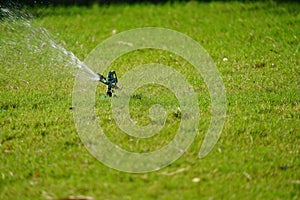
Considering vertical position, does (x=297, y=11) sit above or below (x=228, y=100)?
above

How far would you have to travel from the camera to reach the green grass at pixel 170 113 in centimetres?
408

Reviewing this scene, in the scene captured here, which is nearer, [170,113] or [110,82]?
[170,113]

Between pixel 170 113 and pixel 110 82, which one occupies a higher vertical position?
pixel 110 82

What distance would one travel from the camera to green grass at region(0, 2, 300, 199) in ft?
13.4

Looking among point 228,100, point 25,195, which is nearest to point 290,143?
point 228,100

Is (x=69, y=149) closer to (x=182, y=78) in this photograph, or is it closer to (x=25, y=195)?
(x=25, y=195)

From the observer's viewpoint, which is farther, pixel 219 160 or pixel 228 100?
pixel 228 100

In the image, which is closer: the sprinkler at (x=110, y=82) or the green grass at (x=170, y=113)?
the green grass at (x=170, y=113)

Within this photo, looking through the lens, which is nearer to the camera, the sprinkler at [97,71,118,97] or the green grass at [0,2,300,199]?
the green grass at [0,2,300,199]

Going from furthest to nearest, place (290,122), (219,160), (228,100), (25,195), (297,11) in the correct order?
(297,11), (228,100), (290,122), (219,160), (25,195)

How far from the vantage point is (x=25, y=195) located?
4016 millimetres

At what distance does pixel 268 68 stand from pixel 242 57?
0.50 m

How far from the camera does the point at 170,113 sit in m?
5.27

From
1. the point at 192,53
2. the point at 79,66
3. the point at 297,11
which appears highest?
the point at 297,11
